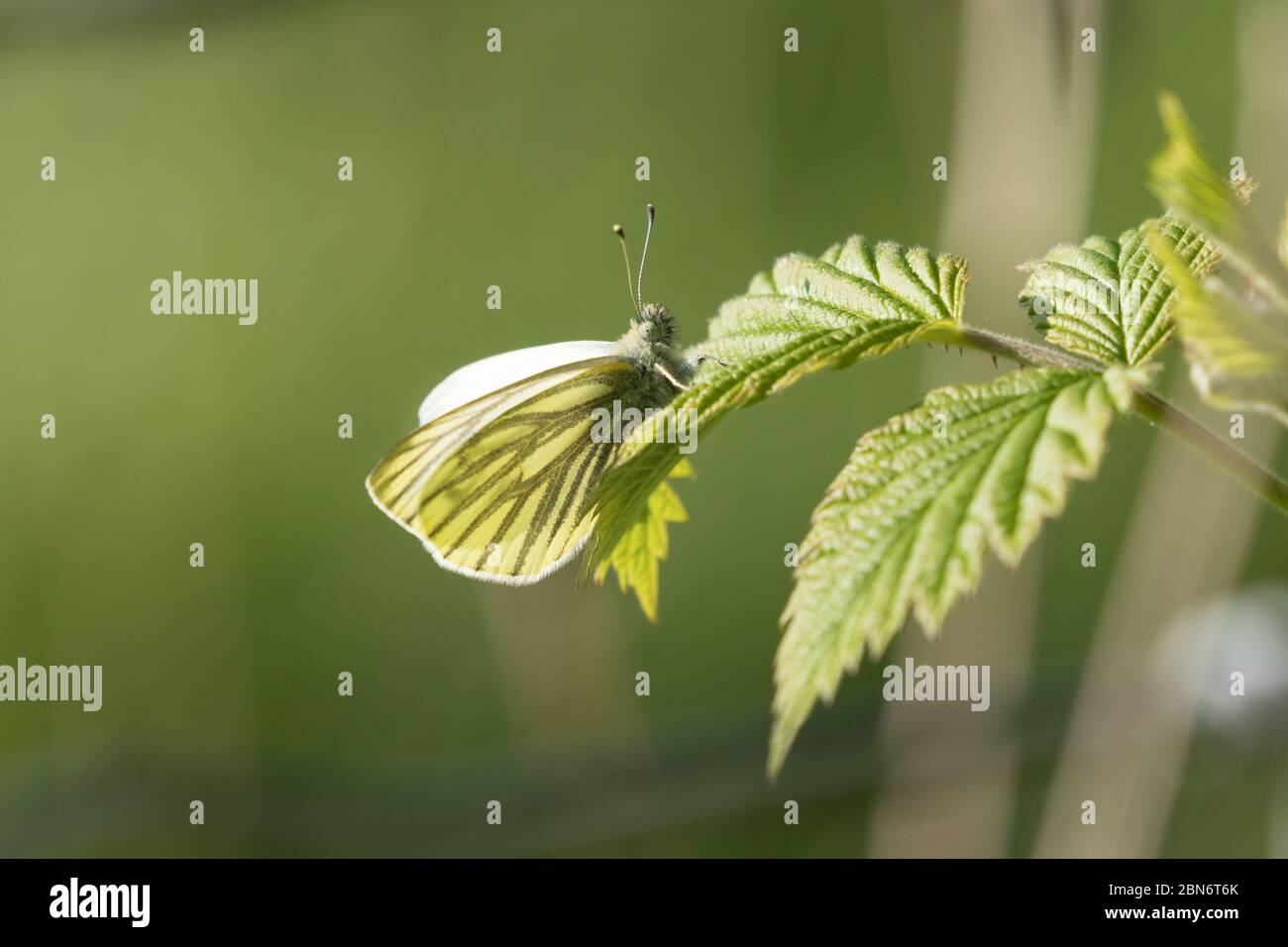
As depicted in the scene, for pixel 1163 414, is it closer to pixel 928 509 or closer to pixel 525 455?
pixel 928 509

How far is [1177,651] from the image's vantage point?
3.12m

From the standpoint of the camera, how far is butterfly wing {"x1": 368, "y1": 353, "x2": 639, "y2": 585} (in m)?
1.97

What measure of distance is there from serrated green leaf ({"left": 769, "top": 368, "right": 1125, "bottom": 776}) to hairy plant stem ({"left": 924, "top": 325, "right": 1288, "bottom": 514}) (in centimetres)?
3

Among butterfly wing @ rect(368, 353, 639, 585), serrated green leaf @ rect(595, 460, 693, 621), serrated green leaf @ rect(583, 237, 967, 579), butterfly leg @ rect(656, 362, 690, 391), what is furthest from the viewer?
butterfly wing @ rect(368, 353, 639, 585)

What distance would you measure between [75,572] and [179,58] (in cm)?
251

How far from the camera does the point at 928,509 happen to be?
0.99 meters

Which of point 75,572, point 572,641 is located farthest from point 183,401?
point 572,641

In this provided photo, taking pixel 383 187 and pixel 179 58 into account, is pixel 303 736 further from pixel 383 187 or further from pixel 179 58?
pixel 179 58
